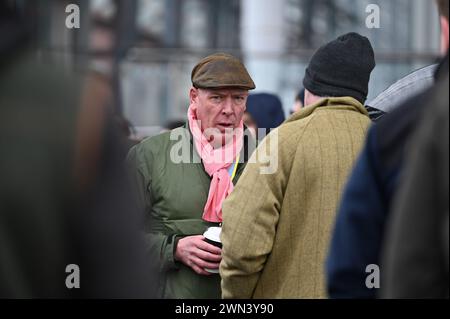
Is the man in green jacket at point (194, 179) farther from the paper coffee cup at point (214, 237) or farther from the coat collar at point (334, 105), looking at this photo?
the coat collar at point (334, 105)

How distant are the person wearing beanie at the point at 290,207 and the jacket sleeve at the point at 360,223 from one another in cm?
81

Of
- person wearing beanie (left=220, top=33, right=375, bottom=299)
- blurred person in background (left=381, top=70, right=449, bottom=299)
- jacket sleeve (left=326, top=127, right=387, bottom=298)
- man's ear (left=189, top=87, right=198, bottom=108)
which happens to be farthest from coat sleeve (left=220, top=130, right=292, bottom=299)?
blurred person in background (left=381, top=70, right=449, bottom=299)

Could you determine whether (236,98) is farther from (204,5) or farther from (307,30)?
(204,5)

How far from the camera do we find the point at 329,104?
11.0ft

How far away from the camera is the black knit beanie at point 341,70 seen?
3.46m

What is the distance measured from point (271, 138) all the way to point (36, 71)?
1.91 m

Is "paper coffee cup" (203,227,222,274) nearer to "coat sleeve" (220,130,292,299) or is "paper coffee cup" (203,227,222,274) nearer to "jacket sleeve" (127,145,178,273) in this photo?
"jacket sleeve" (127,145,178,273)

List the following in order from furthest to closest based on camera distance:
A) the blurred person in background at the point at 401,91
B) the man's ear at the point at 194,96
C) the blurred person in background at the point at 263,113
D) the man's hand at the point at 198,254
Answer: the blurred person in background at the point at 263,113
the man's ear at the point at 194,96
the blurred person in background at the point at 401,91
the man's hand at the point at 198,254

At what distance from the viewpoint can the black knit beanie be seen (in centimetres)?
346

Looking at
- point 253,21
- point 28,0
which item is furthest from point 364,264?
point 253,21

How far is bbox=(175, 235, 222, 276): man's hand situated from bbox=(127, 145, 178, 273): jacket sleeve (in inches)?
1.5

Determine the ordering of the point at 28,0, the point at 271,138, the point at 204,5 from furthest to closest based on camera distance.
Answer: the point at 204,5
the point at 271,138
the point at 28,0

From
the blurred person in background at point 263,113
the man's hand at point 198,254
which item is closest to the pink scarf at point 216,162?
the man's hand at point 198,254

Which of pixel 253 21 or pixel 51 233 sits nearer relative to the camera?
pixel 51 233
